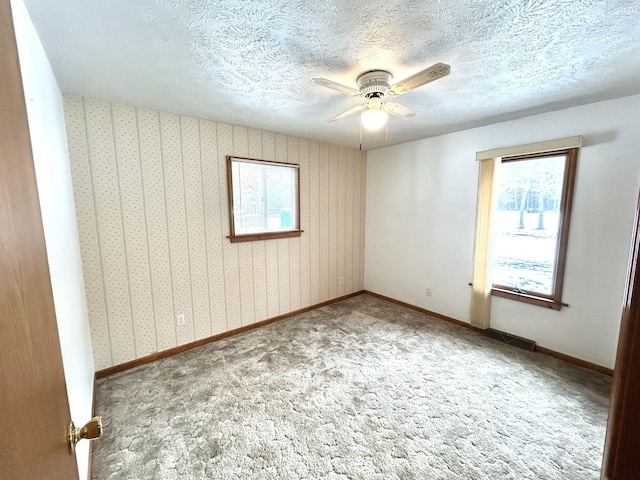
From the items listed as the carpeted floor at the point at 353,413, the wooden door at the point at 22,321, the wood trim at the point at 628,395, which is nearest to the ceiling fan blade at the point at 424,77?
the wood trim at the point at 628,395

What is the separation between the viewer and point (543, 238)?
2.61 m

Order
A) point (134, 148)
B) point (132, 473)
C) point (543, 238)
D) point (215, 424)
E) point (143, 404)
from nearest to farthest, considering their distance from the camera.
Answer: point (132, 473) → point (215, 424) → point (143, 404) → point (134, 148) → point (543, 238)

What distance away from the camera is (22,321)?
49 centimetres

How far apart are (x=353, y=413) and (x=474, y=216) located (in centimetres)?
245

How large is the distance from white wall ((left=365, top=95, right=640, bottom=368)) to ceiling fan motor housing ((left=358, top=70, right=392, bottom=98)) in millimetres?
1810

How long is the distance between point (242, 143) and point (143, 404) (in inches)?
→ 98.5

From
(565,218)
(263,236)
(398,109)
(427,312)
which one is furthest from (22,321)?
(427,312)

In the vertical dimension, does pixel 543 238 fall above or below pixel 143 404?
above

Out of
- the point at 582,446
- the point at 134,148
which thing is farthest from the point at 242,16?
the point at 582,446

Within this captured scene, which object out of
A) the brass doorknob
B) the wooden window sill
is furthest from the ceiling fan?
the wooden window sill

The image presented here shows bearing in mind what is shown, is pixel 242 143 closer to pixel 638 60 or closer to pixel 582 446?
pixel 638 60

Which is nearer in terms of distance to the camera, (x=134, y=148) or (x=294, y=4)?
(x=294, y=4)

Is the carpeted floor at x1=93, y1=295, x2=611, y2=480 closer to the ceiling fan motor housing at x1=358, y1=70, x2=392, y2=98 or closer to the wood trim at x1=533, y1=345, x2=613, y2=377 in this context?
the wood trim at x1=533, y1=345, x2=613, y2=377

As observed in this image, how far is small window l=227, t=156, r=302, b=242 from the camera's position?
288cm
